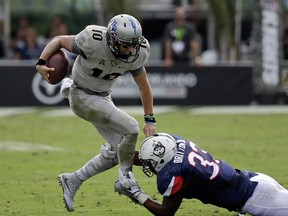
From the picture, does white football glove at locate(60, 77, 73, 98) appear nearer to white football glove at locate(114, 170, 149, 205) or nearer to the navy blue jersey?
white football glove at locate(114, 170, 149, 205)

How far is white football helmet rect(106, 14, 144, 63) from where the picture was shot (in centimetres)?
758

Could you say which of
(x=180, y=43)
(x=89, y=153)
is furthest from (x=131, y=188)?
(x=180, y=43)

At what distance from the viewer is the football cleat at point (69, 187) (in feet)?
26.7

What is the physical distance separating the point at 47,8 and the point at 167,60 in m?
6.56

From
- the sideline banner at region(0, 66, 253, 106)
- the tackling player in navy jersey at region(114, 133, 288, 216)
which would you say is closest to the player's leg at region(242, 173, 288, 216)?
the tackling player in navy jersey at region(114, 133, 288, 216)

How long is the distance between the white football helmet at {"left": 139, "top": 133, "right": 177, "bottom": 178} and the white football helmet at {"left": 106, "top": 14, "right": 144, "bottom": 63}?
3.53ft

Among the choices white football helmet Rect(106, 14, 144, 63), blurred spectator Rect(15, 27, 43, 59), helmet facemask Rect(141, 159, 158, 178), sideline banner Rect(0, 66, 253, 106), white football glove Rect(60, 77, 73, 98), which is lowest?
sideline banner Rect(0, 66, 253, 106)

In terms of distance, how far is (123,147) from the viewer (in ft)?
26.0

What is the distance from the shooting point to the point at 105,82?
26.7 ft

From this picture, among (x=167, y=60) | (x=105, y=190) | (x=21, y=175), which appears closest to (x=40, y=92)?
(x=167, y=60)

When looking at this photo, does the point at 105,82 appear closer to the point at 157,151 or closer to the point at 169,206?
the point at 157,151

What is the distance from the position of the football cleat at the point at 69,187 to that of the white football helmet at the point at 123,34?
1.31 metres

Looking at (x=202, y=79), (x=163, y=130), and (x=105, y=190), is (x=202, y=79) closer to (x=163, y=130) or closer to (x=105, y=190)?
(x=163, y=130)

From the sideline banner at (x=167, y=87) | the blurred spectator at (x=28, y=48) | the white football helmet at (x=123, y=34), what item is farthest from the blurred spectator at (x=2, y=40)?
the white football helmet at (x=123, y=34)
